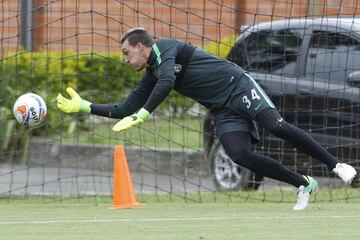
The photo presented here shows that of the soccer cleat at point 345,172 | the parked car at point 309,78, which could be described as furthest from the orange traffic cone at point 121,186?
the parked car at point 309,78

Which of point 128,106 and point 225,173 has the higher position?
point 225,173

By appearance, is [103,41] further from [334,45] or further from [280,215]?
[280,215]

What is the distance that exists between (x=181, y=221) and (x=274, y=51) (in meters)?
4.34

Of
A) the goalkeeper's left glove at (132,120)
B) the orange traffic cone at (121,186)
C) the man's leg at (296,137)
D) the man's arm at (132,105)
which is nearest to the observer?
the goalkeeper's left glove at (132,120)

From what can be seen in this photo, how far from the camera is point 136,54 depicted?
33.9 ft

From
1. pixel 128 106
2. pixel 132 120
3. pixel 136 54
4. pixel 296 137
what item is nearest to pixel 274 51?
pixel 128 106

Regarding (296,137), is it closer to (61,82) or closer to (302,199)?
(302,199)

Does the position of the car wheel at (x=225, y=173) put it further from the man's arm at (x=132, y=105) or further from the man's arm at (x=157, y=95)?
the man's arm at (x=157, y=95)

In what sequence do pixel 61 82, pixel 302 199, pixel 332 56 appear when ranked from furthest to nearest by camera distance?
pixel 61 82
pixel 332 56
pixel 302 199

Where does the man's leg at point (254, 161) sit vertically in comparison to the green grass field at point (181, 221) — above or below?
above

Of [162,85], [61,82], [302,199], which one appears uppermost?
[61,82]

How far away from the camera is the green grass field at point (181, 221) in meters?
8.61

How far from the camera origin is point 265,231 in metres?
8.81

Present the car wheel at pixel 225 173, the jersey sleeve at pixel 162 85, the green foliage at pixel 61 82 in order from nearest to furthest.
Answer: the jersey sleeve at pixel 162 85
the car wheel at pixel 225 173
the green foliage at pixel 61 82
